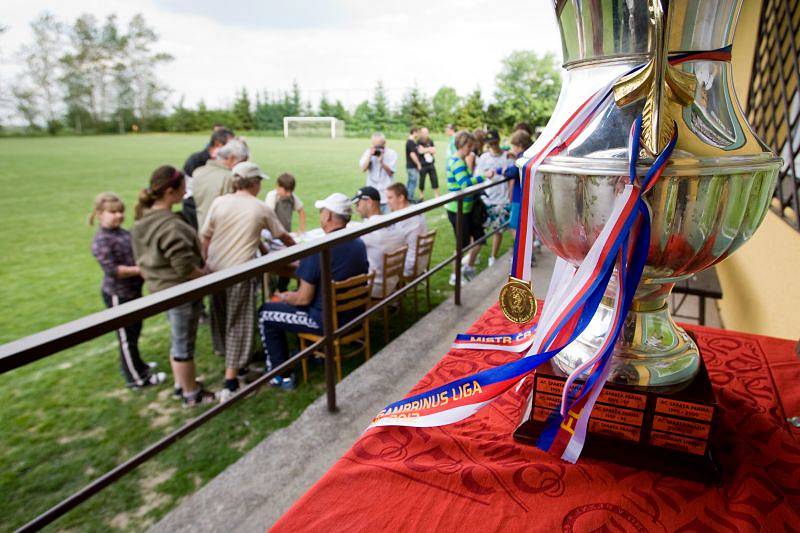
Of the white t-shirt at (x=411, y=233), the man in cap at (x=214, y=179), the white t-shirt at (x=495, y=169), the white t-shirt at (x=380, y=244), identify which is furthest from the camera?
the white t-shirt at (x=495, y=169)

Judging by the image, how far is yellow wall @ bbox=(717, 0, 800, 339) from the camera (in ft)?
6.36

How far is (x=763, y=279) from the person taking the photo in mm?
2406

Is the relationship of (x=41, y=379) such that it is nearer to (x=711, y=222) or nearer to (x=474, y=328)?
(x=474, y=328)

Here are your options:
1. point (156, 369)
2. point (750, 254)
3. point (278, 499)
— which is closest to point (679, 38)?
point (278, 499)

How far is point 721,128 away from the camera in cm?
62

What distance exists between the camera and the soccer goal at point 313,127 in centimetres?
4791

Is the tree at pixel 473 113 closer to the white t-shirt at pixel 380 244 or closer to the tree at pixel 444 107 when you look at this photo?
the tree at pixel 444 107

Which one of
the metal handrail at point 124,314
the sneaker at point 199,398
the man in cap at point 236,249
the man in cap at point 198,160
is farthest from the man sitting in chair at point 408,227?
the metal handrail at point 124,314

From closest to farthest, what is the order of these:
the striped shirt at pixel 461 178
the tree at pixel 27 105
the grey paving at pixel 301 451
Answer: the grey paving at pixel 301 451 → the striped shirt at pixel 461 178 → the tree at pixel 27 105

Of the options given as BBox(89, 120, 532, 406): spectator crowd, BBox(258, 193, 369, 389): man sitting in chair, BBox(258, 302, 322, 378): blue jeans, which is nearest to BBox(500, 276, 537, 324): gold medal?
BBox(89, 120, 532, 406): spectator crowd

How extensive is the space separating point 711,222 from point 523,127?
579 cm

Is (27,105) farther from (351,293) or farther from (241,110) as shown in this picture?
(351,293)

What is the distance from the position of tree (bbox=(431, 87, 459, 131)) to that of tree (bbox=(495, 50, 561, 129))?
217 inches

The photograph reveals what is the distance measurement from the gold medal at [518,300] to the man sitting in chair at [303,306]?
236 centimetres
